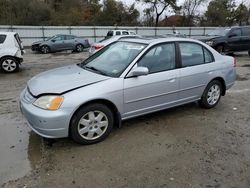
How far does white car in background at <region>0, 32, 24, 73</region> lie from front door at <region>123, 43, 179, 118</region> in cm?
698

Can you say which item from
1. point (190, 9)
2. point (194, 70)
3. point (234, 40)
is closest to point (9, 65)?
point (194, 70)

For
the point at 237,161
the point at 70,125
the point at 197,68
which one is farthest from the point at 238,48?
the point at 70,125

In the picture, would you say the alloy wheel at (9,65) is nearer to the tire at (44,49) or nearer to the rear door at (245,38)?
the tire at (44,49)

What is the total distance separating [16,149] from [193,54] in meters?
3.48

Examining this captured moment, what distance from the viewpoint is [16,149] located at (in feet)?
11.6

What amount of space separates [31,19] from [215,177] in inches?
1135

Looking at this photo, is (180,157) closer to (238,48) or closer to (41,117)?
(41,117)

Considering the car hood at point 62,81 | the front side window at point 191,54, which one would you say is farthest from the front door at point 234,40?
the car hood at point 62,81

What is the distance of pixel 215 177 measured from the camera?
2.94 m

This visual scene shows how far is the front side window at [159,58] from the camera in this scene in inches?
161

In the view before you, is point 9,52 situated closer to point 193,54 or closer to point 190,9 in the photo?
point 193,54

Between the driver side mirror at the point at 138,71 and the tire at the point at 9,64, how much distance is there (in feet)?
23.3

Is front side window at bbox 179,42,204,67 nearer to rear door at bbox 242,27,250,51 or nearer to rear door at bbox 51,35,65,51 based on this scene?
rear door at bbox 242,27,250,51

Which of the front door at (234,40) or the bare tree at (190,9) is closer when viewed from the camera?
the front door at (234,40)
